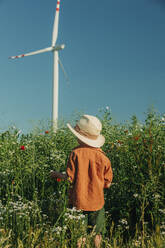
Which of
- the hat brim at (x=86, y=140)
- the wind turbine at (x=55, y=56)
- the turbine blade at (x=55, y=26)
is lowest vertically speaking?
the hat brim at (x=86, y=140)

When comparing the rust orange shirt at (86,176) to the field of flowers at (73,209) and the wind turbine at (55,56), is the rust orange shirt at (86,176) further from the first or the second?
the wind turbine at (55,56)

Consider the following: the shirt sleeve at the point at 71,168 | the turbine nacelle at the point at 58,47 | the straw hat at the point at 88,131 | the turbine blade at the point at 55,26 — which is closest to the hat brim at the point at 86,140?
the straw hat at the point at 88,131

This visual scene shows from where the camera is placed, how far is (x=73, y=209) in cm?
331

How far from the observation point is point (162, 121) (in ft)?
19.2

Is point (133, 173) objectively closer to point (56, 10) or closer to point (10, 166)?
point (10, 166)

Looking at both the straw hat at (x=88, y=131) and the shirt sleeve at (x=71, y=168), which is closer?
the shirt sleeve at (x=71, y=168)

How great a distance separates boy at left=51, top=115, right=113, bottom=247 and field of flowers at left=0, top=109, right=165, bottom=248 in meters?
0.14

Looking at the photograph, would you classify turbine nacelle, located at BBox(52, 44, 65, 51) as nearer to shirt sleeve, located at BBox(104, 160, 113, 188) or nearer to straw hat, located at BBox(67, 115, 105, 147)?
straw hat, located at BBox(67, 115, 105, 147)

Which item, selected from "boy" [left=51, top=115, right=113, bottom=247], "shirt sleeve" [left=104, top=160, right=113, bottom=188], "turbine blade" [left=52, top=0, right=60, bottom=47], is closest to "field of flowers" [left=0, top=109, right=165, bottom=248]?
"boy" [left=51, top=115, right=113, bottom=247]

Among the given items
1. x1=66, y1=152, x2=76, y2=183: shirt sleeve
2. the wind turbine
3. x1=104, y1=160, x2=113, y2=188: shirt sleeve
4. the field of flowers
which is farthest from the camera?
the wind turbine

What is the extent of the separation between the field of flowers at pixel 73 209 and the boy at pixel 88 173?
14cm

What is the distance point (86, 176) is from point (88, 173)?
47 mm

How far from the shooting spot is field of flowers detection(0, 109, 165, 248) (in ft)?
11.4

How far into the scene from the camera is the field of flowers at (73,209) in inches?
137
